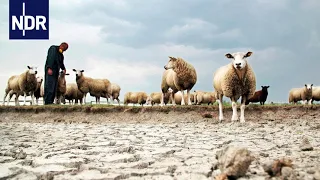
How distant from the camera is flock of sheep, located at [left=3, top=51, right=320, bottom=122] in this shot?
10.5 m

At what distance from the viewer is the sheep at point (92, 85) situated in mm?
22703

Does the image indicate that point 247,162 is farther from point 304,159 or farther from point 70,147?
point 70,147

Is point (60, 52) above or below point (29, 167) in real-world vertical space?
above

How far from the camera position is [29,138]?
768cm

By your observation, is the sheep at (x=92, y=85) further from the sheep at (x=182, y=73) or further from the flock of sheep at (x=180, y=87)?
the sheep at (x=182, y=73)

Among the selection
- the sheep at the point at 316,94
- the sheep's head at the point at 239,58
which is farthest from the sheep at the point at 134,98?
the sheep's head at the point at 239,58

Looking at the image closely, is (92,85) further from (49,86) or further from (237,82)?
(237,82)

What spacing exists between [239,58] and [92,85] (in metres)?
15.1

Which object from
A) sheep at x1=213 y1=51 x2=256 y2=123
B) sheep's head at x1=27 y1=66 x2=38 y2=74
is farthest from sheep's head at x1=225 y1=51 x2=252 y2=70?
sheep's head at x1=27 y1=66 x2=38 y2=74

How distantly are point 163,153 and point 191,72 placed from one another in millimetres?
10311

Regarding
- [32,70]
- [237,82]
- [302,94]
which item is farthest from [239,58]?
[302,94]

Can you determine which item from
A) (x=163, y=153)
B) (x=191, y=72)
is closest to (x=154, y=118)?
(x=191, y=72)

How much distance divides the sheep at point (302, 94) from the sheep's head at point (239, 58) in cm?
1824

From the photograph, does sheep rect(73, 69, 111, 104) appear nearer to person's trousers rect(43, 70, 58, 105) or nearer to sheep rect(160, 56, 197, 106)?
person's trousers rect(43, 70, 58, 105)
